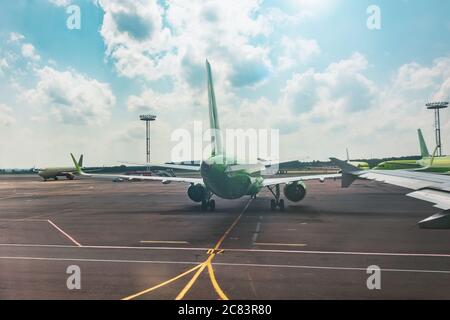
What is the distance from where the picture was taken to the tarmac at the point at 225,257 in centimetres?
1034

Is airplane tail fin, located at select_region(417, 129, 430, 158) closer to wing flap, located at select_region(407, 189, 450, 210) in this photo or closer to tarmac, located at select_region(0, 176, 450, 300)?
tarmac, located at select_region(0, 176, 450, 300)

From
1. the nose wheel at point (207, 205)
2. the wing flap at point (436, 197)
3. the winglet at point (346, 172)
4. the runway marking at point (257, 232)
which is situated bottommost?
the runway marking at point (257, 232)

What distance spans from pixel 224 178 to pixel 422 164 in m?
56.7

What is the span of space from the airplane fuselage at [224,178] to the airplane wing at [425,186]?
10.5 metres

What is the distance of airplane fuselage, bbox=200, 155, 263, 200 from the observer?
25844 millimetres

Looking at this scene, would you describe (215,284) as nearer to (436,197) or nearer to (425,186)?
(436,197)

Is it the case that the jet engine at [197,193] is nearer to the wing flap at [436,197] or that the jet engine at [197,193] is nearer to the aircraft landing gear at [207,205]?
the aircraft landing gear at [207,205]

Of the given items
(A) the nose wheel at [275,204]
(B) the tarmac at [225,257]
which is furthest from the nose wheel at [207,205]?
(A) the nose wheel at [275,204]

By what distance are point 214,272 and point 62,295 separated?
15.4ft

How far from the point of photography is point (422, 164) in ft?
226

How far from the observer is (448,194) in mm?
8938
